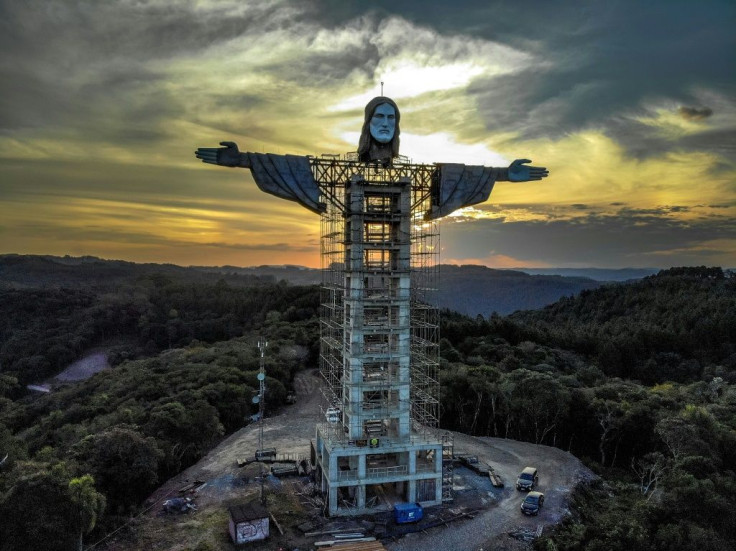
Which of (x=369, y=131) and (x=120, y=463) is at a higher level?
(x=369, y=131)

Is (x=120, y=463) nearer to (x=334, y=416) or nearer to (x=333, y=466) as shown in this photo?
(x=333, y=466)

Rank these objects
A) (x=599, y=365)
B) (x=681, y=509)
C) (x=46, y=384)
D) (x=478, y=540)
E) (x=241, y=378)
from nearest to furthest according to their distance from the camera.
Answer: (x=681, y=509) → (x=478, y=540) → (x=241, y=378) → (x=599, y=365) → (x=46, y=384)

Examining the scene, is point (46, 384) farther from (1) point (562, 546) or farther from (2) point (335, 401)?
(1) point (562, 546)

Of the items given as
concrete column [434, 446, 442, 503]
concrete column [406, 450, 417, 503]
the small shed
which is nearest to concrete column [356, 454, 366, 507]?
concrete column [406, 450, 417, 503]

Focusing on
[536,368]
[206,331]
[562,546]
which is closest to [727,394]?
[536,368]

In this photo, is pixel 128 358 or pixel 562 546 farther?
pixel 128 358

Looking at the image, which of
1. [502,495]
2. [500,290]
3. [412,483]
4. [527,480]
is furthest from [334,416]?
[500,290]
